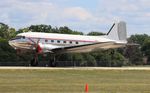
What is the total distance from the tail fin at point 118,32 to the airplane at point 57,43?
10.5 inches

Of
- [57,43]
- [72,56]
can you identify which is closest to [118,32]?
[57,43]

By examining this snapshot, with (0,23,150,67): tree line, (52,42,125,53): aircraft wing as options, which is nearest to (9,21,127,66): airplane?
(52,42,125,53): aircraft wing

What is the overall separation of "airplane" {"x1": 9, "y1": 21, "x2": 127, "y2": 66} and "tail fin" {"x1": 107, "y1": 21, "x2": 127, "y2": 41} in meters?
0.27

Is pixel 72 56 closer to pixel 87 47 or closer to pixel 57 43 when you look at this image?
pixel 87 47

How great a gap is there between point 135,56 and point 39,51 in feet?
359

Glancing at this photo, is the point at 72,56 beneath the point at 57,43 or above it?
beneath

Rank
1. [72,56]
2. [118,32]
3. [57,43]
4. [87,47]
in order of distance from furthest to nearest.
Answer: [72,56] < [118,32] < [87,47] < [57,43]

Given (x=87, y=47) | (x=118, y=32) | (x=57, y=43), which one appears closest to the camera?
(x=57, y=43)

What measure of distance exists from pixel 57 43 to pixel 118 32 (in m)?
13.9

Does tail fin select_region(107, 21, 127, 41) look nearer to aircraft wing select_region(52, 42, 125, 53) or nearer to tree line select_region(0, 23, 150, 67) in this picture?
tree line select_region(0, 23, 150, 67)

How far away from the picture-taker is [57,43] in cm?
6994

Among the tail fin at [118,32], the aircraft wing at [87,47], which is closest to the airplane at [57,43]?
the aircraft wing at [87,47]

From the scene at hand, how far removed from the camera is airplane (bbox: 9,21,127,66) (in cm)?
6756

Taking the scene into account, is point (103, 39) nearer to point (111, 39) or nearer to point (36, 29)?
point (111, 39)
